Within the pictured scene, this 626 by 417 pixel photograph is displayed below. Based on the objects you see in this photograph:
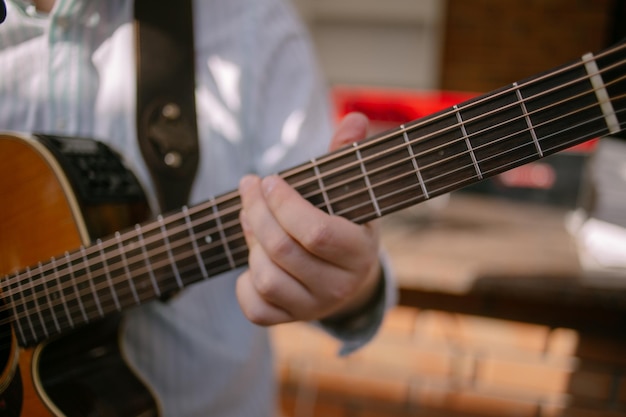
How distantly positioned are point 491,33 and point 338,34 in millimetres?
979

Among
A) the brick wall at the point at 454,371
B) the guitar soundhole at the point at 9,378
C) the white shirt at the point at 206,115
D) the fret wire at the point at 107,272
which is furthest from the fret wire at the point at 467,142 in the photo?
the brick wall at the point at 454,371

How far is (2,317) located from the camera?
1.73ft

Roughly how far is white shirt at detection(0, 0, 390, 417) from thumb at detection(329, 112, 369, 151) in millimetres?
163

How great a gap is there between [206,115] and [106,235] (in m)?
0.19

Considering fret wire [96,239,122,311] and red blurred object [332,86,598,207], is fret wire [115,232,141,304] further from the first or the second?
red blurred object [332,86,598,207]

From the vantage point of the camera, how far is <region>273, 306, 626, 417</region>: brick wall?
106 centimetres

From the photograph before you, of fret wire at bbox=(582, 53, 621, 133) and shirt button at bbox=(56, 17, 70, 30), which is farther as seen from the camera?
shirt button at bbox=(56, 17, 70, 30)

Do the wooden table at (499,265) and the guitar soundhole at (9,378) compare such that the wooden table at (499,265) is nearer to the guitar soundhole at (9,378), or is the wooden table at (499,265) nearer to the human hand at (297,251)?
the human hand at (297,251)

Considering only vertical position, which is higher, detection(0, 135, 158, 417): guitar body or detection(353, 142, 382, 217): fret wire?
detection(353, 142, 382, 217): fret wire

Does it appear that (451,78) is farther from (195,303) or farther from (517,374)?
(195,303)

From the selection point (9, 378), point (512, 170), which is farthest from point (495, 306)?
point (9, 378)

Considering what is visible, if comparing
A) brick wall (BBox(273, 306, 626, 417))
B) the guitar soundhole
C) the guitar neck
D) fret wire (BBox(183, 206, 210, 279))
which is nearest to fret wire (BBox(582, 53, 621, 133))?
the guitar neck

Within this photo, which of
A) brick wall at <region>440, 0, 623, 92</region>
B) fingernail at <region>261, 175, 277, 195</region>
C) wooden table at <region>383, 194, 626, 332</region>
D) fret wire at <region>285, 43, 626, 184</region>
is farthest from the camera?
brick wall at <region>440, 0, 623, 92</region>

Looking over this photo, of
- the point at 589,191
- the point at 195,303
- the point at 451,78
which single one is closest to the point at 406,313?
the point at 589,191
